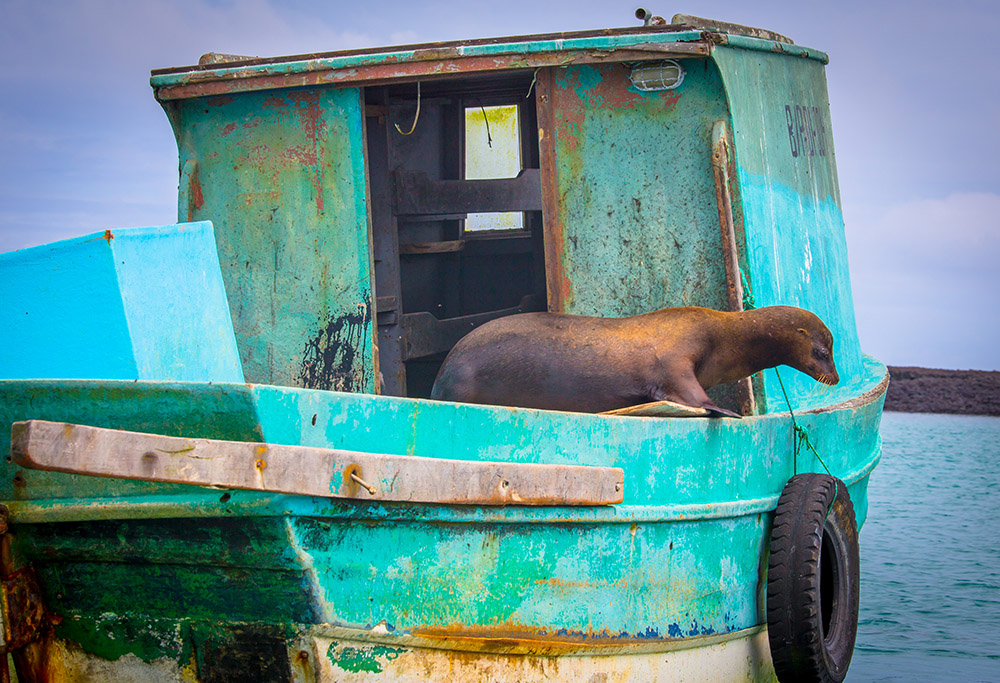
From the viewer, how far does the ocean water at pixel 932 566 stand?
Result: 6500 mm

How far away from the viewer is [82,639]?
3.31 m

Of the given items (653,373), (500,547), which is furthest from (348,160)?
(500,547)

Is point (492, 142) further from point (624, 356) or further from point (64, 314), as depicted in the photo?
point (64, 314)

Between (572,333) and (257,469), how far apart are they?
1799 millimetres

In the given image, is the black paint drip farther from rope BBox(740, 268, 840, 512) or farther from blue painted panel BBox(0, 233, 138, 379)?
blue painted panel BBox(0, 233, 138, 379)

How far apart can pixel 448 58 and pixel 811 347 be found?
216cm

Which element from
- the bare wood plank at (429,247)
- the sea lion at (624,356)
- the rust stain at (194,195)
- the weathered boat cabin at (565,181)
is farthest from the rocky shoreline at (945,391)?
the rust stain at (194,195)

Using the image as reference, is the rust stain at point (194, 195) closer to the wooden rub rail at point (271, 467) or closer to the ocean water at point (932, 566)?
the wooden rub rail at point (271, 467)

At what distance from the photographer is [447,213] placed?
6.86 m

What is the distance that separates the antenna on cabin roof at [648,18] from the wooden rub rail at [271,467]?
101 inches

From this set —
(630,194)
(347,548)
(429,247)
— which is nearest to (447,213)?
(429,247)

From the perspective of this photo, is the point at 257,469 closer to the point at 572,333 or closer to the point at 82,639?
the point at 82,639

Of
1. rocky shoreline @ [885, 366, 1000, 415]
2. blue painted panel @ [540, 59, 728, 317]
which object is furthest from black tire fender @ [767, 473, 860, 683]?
rocky shoreline @ [885, 366, 1000, 415]

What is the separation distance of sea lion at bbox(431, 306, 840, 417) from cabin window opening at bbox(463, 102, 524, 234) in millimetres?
3305
